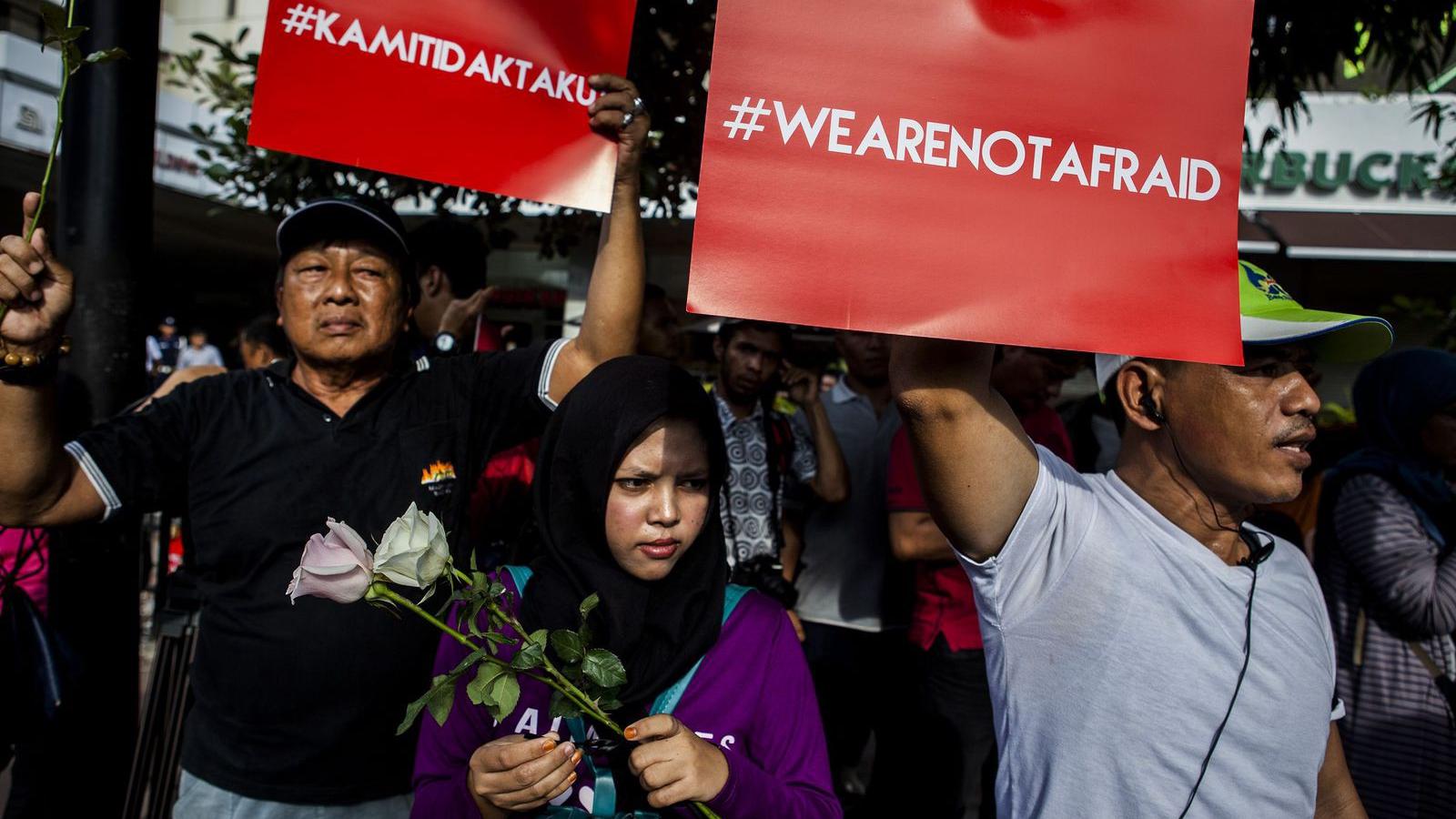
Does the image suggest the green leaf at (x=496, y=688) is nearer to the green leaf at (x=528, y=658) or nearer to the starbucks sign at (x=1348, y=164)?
the green leaf at (x=528, y=658)

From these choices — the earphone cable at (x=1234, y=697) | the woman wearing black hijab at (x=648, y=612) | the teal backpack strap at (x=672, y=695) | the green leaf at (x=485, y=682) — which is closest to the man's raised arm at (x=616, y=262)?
the woman wearing black hijab at (x=648, y=612)

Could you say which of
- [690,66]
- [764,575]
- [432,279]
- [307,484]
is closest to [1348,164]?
[690,66]

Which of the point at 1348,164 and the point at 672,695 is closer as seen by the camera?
the point at 672,695

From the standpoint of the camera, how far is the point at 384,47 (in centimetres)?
198

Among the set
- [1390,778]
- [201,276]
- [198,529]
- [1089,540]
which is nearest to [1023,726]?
[1089,540]

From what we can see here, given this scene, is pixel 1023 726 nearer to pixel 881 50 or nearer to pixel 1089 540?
pixel 1089 540

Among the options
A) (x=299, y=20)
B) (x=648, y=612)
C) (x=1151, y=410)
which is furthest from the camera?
(x=299, y=20)

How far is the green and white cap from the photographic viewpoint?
155 cm

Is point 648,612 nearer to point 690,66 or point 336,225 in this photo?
point 336,225

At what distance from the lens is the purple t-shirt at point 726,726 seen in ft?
5.37

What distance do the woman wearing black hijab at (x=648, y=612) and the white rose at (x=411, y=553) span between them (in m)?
0.48

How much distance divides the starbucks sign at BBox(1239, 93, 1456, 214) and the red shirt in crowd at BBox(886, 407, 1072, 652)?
10.0 m

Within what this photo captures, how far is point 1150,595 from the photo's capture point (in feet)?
4.81

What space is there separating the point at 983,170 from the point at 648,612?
3.17 ft
